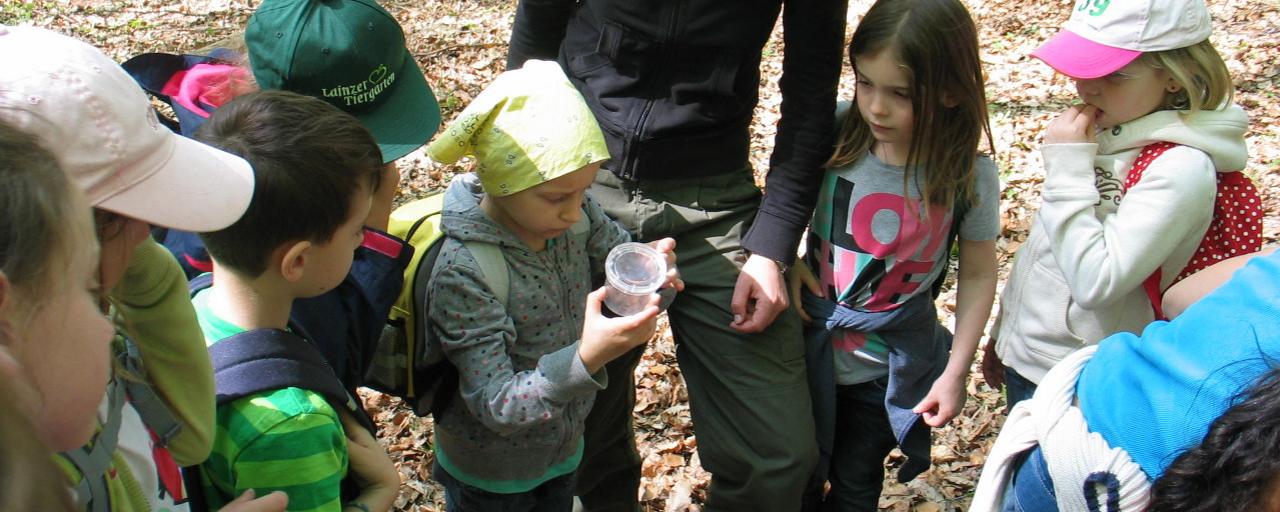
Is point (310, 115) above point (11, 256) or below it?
below

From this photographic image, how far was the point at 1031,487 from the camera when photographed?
2.01 metres

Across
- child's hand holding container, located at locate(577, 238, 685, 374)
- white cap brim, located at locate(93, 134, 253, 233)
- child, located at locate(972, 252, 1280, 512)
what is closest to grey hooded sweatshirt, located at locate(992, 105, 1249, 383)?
child, located at locate(972, 252, 1280, 512)

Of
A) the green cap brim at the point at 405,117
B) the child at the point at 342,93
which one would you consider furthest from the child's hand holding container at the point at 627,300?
the green cap brim at the point at 405,117

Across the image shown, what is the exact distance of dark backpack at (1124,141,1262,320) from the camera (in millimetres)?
2605

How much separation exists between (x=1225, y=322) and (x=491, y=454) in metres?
1.73

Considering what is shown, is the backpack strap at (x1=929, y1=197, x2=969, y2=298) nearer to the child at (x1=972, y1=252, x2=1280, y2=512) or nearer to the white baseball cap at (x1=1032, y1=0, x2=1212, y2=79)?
the white baseball cap at (x1=1032, y1=0, x2=1212, y2=79)

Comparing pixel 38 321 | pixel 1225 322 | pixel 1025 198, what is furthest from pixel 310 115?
pixel 1025 198

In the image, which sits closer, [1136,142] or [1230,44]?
[1136,142]

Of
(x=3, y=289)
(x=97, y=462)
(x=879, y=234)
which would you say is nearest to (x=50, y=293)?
(x=3, y=289)

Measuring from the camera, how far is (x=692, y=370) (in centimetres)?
306

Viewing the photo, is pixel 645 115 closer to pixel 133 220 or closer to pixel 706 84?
pixel 706 84

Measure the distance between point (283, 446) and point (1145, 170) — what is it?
2239 millimetres

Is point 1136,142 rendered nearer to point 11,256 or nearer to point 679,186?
point 679,186

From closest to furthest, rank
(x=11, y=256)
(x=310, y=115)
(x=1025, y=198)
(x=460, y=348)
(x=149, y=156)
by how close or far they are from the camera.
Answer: (x=11, y=256)
(x=149, y=156)
(x=310, y=115)
(x=460, y=348)
(x=1025, y=198)
